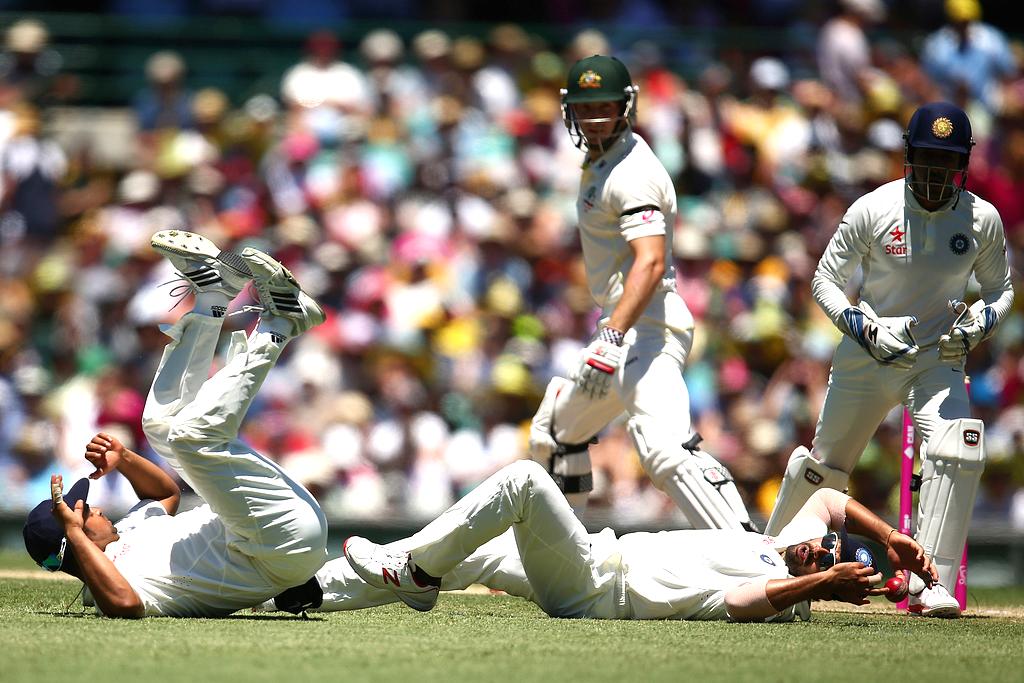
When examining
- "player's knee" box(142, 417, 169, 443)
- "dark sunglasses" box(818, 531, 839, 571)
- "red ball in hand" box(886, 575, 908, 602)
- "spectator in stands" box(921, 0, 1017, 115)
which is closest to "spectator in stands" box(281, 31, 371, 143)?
"spectator in stands" box(921, 0, 1017, 115)

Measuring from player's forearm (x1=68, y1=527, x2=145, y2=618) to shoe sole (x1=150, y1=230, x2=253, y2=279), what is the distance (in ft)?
3.73

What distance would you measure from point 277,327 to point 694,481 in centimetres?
189

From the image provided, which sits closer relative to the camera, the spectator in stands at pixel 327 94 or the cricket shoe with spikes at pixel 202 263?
the cricket shoe with spikes at pixel 202 263

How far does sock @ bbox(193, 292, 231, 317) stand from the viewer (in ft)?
19.9

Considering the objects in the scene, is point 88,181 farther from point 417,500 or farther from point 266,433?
point 417,500

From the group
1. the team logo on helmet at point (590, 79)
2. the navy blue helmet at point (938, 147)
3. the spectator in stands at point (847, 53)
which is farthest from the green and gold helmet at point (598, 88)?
the spectator in stands at point (847, 53)

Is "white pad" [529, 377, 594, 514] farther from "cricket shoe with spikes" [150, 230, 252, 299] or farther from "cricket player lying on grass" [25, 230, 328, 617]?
"cricket shoe with spikes" [150, 230, 252, 299]

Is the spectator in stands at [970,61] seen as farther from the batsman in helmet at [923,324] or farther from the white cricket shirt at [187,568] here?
the white cricket shirt at [187,568]

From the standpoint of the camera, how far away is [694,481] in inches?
258

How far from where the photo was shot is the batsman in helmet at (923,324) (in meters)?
6.77

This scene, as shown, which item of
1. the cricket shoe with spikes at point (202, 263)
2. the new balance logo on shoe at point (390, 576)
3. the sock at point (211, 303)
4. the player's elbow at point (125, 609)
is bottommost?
the player's elbow at point (125, 609)

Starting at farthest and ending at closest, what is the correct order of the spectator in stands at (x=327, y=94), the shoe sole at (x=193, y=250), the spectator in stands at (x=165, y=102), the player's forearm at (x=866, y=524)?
the spectator in stands at (x=165, y=102)
the spectator in stands at (x=327, y=94)
the player's forearm at (x=866, y=524)
the shoe sole at (x=193, y=250)

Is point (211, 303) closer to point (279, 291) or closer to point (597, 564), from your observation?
point (279, 291)

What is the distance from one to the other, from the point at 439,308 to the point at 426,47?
290 centimetres
